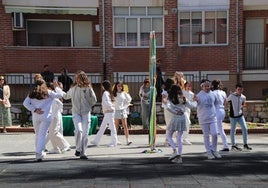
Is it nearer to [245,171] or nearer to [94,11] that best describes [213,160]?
[245,171]

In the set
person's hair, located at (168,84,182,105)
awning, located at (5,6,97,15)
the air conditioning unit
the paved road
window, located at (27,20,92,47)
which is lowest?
the paved road

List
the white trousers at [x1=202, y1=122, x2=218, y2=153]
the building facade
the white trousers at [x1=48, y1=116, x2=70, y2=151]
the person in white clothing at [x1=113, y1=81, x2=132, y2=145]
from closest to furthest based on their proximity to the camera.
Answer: the white trousers at [x1=202, y1=122, x2=218, y2=153] < the white trousers at [x1=48, y1=116, x2=70, y2=151] < the person in white clothing at [x1=113, y1=81, x2=132, y2=145] < the building facade

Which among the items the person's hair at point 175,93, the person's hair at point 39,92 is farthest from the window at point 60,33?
the person's hair at point 175,93

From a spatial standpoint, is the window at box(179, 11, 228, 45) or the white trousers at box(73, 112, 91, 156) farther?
the window at box(179, 11, 228, 45)

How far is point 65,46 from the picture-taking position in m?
22.2

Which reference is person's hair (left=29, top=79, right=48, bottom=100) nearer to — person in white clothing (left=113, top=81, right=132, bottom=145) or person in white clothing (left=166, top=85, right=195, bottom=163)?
person in white clothing (left=166, top=85, right=195, bottom=163)

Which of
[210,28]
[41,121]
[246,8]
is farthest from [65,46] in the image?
[41,121]

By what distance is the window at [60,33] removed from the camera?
2238 centimetres

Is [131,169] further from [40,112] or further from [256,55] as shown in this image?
[256,55]

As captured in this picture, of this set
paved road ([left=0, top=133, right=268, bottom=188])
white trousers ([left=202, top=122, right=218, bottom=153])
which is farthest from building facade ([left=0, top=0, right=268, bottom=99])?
white trousers ([left=202, top=122, right=218, bottom=153])

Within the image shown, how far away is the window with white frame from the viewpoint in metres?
21.8

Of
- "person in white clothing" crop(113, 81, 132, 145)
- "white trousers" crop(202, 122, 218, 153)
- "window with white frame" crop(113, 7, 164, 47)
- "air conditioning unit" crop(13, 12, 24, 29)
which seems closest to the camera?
"white trousers" crop(202, 122, 218, 153)

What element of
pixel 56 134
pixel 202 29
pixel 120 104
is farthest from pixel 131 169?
pixel 202 29

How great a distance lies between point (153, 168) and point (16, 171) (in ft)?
8.60
